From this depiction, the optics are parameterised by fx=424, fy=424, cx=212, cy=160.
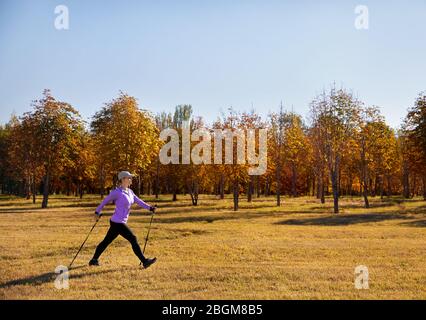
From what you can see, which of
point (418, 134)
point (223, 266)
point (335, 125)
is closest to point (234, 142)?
point (335, 125)

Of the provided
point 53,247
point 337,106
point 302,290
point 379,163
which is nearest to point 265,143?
point 337,106

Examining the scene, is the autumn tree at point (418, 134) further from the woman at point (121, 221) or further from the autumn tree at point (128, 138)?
the woman at point (121, 221)

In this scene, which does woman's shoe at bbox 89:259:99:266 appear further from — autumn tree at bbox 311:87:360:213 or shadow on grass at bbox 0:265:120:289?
autumn tree at bbox 311:87:360:213

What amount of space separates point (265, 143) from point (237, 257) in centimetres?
3104

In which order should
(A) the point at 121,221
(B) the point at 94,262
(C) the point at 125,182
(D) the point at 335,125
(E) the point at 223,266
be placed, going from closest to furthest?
(A) the point at 121,221
(C) the point at 125,182
(B) the point at 94,262
(E) the point at 223,266
(D) the point at 335,125

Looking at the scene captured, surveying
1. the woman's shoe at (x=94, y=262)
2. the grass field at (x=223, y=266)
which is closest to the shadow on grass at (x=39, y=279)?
the grass field at (x=223, y=266)

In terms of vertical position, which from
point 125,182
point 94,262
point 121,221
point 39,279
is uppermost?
point 125,182

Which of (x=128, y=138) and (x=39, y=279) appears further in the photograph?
(x=128, y=138)

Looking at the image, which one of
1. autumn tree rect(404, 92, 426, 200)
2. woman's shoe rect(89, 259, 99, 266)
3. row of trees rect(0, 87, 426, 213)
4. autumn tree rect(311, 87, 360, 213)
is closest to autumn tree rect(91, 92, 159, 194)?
row of trees rect(0, 87, 426, 213)

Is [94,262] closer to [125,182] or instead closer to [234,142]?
[125,182]

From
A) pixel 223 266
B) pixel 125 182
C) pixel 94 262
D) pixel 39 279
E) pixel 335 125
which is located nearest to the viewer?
pixel 39 279

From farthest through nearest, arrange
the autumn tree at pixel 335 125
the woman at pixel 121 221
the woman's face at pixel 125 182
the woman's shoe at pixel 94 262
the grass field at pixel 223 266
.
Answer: the autumn tree at pixel 335 125 < the woman's shoe at pixel 94 262 < the woman's face at pixel 125 182 < the woman at pixel 121 221 < the grass field at pixel 223 266

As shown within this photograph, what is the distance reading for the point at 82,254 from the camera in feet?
45.9
